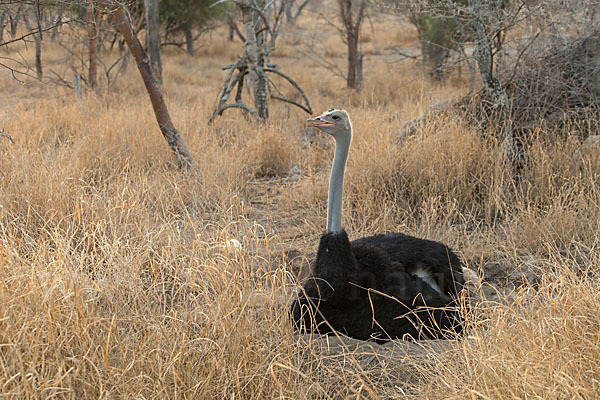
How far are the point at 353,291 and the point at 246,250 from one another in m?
0.60

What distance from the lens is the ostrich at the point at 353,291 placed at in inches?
110

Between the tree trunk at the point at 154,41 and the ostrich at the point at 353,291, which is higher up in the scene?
the tree trunk at the point at 154,41

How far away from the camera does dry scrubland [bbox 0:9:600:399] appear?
2.07m

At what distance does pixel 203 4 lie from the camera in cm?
1669

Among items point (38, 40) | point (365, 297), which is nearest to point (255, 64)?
point (365, 297)

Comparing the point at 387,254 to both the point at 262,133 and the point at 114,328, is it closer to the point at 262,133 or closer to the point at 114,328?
the point at 114,328

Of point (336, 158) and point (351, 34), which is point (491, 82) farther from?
point (351, 34)

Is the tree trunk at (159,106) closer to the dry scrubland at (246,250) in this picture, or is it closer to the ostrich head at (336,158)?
the dry scrubland at (246,250)

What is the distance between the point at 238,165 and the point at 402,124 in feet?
5.83

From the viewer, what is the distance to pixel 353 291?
9.23ft

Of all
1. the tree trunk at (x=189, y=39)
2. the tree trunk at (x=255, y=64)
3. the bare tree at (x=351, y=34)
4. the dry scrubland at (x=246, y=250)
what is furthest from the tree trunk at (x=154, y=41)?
the tree trunk at (x=189, y=39)

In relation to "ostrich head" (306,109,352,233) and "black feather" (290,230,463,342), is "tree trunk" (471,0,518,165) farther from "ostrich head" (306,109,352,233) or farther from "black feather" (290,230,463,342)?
"ostrich head" (306,109,352,233)

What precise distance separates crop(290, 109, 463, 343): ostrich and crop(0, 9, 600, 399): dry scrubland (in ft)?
0.56

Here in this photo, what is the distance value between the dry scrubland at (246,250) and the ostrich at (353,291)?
0.17 meters
